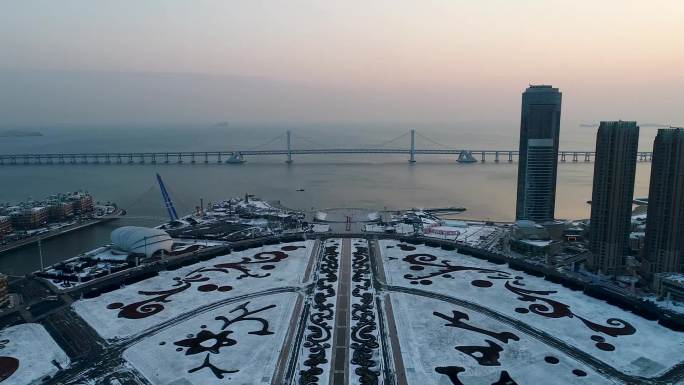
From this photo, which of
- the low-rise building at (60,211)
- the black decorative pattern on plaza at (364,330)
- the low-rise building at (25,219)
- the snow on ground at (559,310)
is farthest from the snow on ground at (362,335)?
the low-rise building at (60,211)

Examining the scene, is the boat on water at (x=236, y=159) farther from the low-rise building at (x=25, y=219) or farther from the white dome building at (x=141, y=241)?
the white dome building at (x=141, y=241)

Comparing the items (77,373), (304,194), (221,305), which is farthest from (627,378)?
(304,194)

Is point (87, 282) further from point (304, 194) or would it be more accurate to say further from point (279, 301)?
point (304, 194)

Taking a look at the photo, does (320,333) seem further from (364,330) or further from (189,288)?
(189,288)

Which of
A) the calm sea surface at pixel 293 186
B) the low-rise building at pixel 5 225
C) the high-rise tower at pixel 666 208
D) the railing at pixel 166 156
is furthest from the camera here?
the railing at pixel 166 156

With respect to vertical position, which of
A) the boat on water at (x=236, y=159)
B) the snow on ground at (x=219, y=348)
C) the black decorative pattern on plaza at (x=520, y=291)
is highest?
the boat on water at (x=236, y=159)

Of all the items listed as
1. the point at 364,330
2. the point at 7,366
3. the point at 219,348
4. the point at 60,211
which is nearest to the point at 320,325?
the point at 364,330
